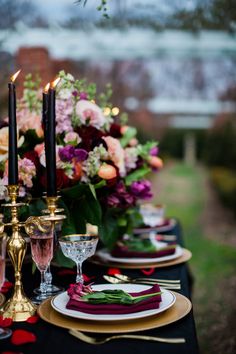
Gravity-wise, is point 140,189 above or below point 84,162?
below

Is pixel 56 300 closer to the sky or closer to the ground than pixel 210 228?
closer to the sky

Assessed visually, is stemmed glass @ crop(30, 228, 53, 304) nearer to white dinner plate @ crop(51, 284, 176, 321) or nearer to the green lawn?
white dinner plate @ crop(51, 284, 176, 321)

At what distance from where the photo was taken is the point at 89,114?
2.14m

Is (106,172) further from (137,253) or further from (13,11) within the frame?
(13,11)

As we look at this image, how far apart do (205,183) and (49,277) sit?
44.1 ft

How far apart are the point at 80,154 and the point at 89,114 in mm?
220

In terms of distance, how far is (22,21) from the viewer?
473 cm

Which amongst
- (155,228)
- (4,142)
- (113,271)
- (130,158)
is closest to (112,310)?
(113,271)

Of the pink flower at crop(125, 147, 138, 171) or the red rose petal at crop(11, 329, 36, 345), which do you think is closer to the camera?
the red rose petal at crop(11, 329, 36, 345)

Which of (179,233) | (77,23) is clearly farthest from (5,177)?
(77,23)

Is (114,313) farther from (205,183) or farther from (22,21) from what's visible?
(205,183)

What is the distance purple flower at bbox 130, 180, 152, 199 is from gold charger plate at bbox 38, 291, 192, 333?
82 centimetres

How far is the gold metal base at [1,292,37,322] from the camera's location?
1.48 m

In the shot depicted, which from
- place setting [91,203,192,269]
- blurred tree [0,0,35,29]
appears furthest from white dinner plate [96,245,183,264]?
blurred tree [0,0,35,29]
